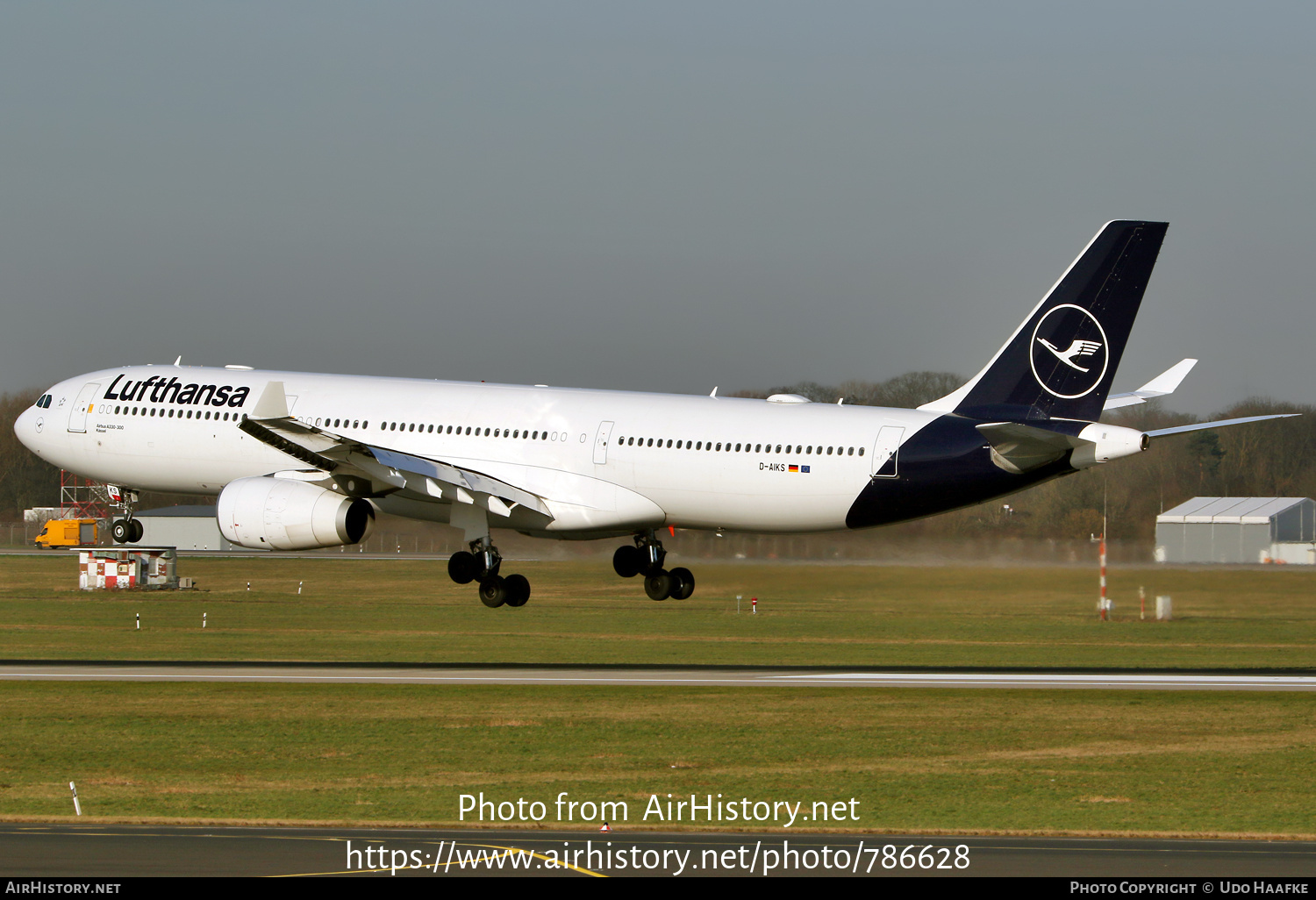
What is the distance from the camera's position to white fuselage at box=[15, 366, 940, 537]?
4034 centimetres

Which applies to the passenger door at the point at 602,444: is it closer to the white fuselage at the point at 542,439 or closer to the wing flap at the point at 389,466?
the white fuselage at the point at 542,439

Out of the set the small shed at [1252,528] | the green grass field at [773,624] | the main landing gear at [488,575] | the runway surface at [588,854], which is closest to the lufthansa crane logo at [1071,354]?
the green grass field at [773,624]

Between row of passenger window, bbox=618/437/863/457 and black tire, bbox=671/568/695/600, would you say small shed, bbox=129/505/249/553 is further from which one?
row of passenger window, bbox=618/437/863/457

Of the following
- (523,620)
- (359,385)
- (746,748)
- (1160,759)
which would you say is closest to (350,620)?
(523,620)

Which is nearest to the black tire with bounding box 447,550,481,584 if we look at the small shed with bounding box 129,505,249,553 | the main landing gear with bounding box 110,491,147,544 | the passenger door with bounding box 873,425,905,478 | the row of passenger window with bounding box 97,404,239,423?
the row of passenger window with bounding box 97,404,239,423

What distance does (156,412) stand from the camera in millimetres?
46156

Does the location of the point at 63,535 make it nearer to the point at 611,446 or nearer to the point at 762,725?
the point at 611,446

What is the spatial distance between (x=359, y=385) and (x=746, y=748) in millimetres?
17408

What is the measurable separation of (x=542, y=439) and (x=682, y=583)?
18.9 feet

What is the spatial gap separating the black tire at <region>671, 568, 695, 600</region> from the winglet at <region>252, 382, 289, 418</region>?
1176 centimetres

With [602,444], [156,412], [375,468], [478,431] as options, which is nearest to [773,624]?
[478,431]

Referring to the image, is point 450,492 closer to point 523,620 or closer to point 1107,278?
point 1107,278

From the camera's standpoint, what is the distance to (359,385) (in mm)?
45062

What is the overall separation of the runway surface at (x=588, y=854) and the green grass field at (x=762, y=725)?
1514 mm
